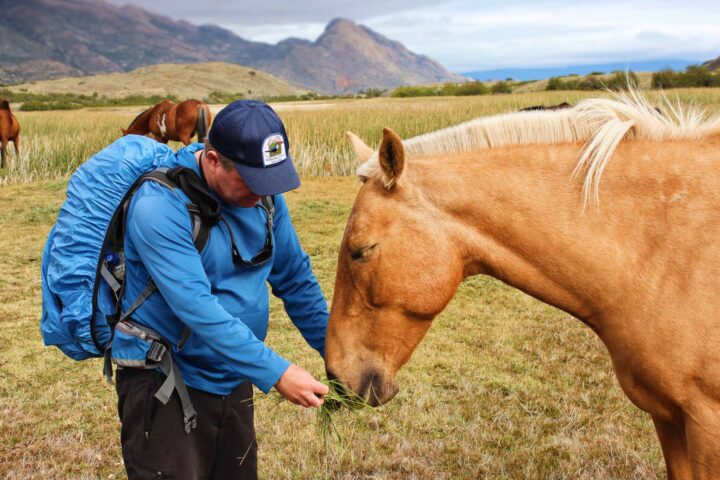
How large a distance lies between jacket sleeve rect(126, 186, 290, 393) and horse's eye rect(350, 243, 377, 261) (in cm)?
46

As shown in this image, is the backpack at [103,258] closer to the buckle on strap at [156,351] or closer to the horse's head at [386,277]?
the buckle on strap at [156,351]

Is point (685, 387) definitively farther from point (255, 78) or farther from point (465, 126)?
point (255, 78)

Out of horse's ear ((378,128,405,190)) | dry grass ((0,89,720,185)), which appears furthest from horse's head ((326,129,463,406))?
dry grass ((0,89,720,185))

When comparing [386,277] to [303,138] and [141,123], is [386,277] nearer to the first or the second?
[141,123]

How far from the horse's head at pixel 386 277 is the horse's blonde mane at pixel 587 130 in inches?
6.2

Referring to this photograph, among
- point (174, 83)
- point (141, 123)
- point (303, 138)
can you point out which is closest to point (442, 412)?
point (141, 123)

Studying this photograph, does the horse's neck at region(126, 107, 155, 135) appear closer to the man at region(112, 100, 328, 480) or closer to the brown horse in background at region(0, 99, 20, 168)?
the brown horse in background at region(0, 99, 20, 168)

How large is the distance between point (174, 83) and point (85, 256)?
3802 inches

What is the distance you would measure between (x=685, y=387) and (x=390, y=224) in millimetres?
1157

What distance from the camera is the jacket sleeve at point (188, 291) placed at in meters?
2.05

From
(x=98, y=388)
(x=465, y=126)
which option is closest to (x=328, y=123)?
(x=98, y=388)

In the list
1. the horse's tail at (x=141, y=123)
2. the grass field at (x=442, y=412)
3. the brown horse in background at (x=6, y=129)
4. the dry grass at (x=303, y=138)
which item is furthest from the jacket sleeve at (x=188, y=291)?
the brown horse in background at (x=6, y=129)

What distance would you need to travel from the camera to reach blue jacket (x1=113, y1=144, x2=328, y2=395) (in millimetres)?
2055

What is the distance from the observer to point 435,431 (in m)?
4.20
